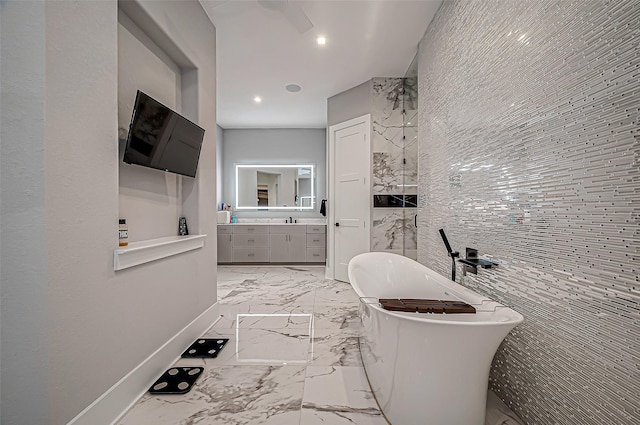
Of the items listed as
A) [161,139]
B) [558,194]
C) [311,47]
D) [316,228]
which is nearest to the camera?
[558,194]

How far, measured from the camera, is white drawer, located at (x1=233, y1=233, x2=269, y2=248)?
5152 mm

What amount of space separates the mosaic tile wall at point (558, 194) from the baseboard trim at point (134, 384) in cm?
199

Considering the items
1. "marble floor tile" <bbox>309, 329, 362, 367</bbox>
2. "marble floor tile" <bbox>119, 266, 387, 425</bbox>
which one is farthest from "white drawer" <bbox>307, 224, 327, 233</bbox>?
"marble floor tile" <bbox>309, 329, 362, 367</bbox>

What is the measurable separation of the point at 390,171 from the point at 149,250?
9.48ft

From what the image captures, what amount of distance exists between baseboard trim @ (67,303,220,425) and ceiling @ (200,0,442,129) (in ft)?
8.69

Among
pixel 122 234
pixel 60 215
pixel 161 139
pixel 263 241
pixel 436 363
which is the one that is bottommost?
pixel 436 363

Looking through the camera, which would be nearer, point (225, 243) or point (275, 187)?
point (225, 243)

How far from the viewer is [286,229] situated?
5152mm

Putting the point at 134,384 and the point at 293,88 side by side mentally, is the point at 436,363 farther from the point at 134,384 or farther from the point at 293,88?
the point at 293,88

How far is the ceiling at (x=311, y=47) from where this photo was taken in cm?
241

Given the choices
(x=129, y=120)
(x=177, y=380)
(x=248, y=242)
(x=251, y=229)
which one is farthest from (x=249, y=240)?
(x=129, y=120)

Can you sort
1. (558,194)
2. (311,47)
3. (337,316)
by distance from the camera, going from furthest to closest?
(311,47) < (337,316) < (558,194)

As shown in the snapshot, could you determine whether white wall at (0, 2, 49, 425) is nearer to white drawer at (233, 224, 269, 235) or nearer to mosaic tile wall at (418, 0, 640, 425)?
mosaic tile wall at (418, 0, 640, 425)

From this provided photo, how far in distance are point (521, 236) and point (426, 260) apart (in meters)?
1.32
